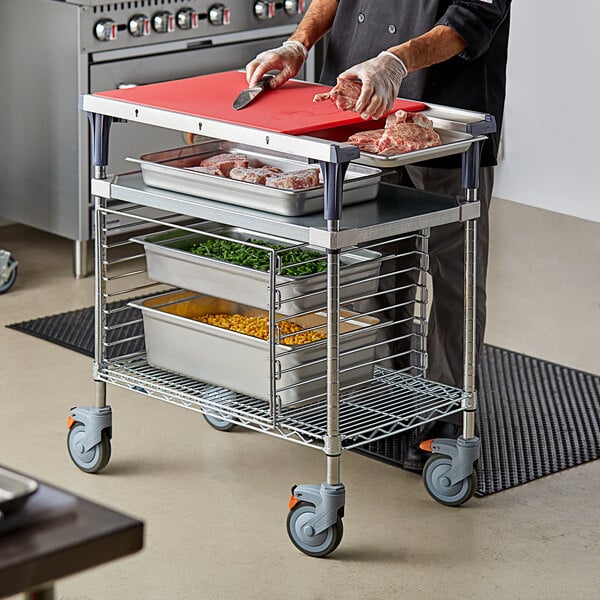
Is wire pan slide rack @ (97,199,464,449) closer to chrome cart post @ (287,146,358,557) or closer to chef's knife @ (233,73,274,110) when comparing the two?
chrome cart post @ (287,146,358,557)

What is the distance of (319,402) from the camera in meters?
3.11

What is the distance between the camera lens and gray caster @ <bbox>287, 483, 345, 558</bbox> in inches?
110

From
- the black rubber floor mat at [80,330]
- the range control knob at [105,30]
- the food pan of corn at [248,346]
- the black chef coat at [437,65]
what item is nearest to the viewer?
the food pan of corn at [248,346]

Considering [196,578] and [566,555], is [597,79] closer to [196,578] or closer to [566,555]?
[566,555]

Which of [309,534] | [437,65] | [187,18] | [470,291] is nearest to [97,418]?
[309,534]

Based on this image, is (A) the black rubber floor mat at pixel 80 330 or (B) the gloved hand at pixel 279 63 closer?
(B) the gloved hand at pixel 279 63

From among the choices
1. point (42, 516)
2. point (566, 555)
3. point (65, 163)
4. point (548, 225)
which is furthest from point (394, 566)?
point (548, 225)

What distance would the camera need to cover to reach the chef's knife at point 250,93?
2885 millimetres

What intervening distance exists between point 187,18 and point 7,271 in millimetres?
1109

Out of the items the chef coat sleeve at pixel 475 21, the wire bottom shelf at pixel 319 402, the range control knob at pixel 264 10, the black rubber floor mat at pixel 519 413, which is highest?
the chef coat sleeve at pixel 475 21

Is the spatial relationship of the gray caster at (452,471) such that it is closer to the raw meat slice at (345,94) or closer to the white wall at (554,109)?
the raw meat slice at (345,94)

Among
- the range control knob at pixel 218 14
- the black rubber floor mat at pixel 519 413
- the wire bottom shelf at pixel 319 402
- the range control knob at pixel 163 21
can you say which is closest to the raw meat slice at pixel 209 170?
the wire bottom shelf at pixel 319 402

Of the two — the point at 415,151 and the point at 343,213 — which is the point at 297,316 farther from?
the point at 415,151

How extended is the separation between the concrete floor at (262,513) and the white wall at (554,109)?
66.8 inches
